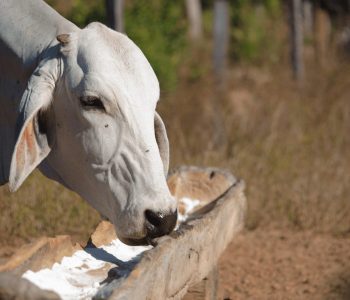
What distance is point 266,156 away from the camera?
742 cm

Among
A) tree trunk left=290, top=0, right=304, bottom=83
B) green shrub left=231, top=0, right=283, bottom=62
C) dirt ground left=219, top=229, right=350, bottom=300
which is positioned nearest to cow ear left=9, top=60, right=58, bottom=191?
dirt ground left=219, top=229, right=350, bottom=300

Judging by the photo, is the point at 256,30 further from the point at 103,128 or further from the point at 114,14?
the point at 103,128

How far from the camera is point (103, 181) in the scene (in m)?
3.74

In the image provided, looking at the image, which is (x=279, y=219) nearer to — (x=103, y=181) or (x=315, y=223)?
(x=315, y=223)

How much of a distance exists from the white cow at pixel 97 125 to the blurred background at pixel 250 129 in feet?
5.95

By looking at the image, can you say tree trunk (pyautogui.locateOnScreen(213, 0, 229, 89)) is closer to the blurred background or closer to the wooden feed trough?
the blurred background

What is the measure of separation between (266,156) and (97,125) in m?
3.85

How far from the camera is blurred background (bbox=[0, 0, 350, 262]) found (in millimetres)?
5906

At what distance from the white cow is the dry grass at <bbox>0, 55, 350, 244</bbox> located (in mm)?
1813

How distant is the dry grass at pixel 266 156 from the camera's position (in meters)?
5.81

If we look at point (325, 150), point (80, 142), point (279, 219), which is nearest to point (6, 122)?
point (80, 142)

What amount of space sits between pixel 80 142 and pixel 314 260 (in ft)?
8.64

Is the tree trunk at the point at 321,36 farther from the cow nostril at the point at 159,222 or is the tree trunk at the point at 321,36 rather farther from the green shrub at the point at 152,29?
the cow nostril at the point at 159,222

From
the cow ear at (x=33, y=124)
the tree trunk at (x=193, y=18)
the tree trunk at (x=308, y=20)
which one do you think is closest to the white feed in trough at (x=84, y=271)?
the cow ear at (x=33, y=124)
